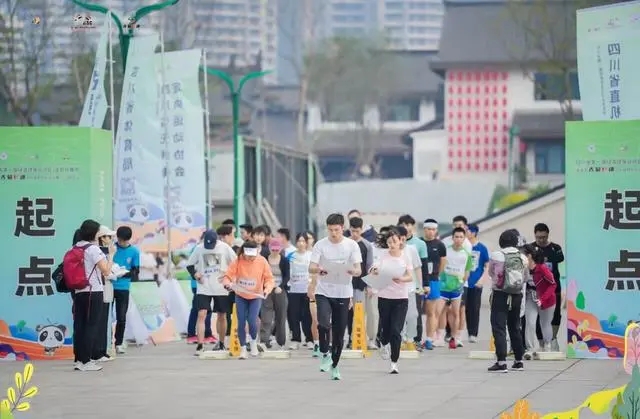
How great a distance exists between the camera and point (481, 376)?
1727 cm

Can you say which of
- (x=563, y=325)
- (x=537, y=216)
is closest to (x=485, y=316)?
(x=563, y=325)

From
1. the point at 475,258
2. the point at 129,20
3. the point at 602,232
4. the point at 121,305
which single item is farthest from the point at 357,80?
the point at 602,232

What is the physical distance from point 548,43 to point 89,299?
51.1 meters

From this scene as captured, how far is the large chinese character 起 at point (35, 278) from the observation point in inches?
766

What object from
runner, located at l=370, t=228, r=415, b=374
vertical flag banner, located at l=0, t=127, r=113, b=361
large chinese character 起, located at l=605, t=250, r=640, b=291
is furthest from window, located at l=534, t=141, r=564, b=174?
runner, located at l=370, t=228, r=415, b=374

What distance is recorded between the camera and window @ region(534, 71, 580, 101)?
215 ft

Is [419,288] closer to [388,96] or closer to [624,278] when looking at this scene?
[624,278]

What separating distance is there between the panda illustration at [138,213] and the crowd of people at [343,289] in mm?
3511

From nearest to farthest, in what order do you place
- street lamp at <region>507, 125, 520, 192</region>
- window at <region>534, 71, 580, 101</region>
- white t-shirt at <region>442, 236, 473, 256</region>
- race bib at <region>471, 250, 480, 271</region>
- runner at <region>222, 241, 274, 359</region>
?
runner at <region>222, 241, 274, 359</region> → white t-shirt at <region>442, 236, 473, 256</region> → race bib at <region>471, 250, 480, 271</region> → window at <region>534, 71, 580, 101</region> → street lamp at <region>507, 125, 520, 192</region>

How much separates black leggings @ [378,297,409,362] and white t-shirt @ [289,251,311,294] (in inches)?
151

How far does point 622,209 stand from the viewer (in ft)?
61.8

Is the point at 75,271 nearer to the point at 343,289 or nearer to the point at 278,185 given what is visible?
the point at 343,289

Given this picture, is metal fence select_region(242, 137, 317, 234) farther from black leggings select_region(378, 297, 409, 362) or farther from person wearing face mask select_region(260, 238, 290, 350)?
black leggings select_region(378, 297, 409, 362)

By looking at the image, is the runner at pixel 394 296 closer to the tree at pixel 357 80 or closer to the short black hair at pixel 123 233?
the short black hair at pixel 123 233
